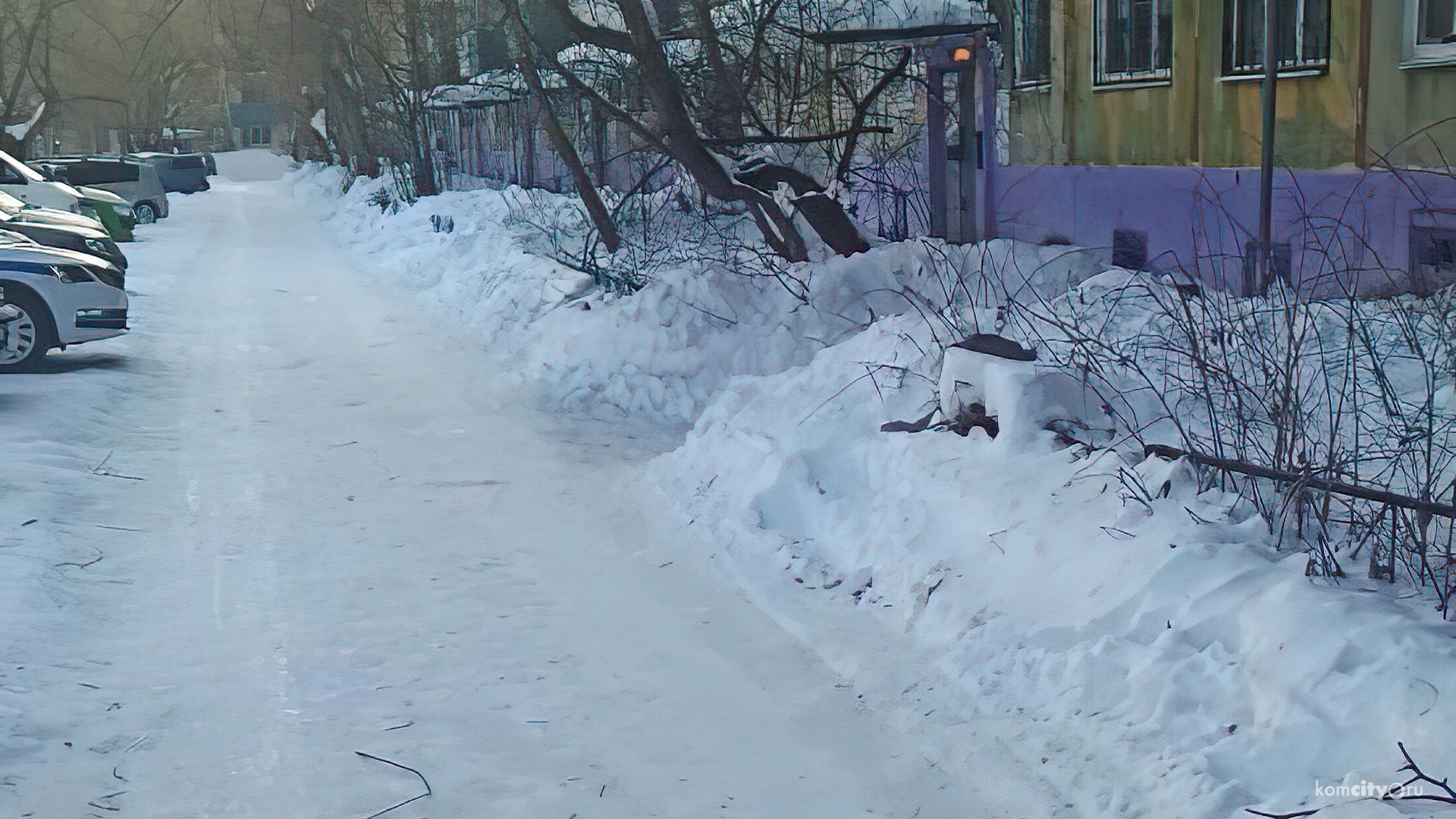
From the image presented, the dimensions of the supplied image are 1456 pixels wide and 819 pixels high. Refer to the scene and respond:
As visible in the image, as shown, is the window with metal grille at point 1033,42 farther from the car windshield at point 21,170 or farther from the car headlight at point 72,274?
the car windshield at point 21,170

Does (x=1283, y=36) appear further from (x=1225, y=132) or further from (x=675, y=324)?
(x=675, y=324)

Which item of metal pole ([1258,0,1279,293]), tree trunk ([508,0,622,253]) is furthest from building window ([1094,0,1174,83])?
tree trunk ([508,0,622,253])

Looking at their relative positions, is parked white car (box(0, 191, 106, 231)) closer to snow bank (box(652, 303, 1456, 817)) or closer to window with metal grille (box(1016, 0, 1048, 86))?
window with metal grille (box(1016, 0, 1048, 86))

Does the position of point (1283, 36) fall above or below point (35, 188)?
above

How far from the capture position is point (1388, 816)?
135 inches

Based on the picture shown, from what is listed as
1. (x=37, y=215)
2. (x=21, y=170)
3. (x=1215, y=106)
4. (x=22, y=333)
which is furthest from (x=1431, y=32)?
(x=21, y=170)

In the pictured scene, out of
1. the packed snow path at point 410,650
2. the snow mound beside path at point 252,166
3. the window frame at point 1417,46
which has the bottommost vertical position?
the packed snow path at point 410,650

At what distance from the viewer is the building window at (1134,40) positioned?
1320cm

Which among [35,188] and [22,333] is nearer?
[22,333]

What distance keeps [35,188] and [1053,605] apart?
23.2m

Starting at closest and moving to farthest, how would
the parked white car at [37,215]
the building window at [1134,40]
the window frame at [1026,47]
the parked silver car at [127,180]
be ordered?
the building window at [1134,40], the window frame at [1026,47], the parked white car at [37,215], the parked silver car at [127,180]

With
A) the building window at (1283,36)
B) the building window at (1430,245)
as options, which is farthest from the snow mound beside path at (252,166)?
the building window at (1430,245)

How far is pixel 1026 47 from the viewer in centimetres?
1587

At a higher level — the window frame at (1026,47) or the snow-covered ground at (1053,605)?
the window frame at (1026,47)
